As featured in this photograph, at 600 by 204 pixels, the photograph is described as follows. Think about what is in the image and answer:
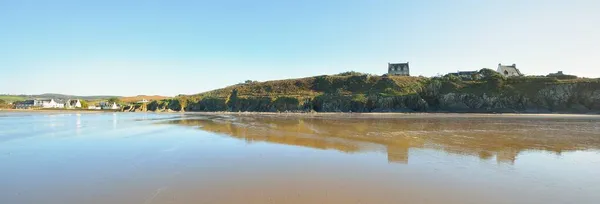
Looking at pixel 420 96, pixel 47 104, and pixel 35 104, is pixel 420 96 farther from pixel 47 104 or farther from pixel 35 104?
pixel 35 104

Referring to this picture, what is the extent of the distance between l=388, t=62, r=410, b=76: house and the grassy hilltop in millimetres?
12289

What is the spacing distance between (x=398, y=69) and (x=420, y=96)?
28094 millimetres

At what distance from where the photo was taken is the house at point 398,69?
76.2 metres

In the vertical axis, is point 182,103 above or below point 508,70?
below

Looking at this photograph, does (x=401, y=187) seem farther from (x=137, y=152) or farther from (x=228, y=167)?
(x=137, y=152)

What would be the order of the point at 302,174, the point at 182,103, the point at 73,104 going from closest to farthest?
the point at 302,174, the point at 182,103, the point at 73,104

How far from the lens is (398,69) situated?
3051 inches

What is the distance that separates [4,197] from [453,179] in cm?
913

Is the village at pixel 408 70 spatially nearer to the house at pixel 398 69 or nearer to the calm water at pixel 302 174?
the house at pixel 398 69

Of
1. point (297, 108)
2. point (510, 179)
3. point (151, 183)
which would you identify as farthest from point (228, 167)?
point (297, 108)

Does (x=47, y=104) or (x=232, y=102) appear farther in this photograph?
(x=47, y=104)

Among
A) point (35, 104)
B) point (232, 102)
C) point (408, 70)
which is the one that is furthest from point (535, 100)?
point (35, 104)

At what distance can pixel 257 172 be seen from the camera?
8047 mm

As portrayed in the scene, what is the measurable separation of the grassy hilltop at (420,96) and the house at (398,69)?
40.3ft
